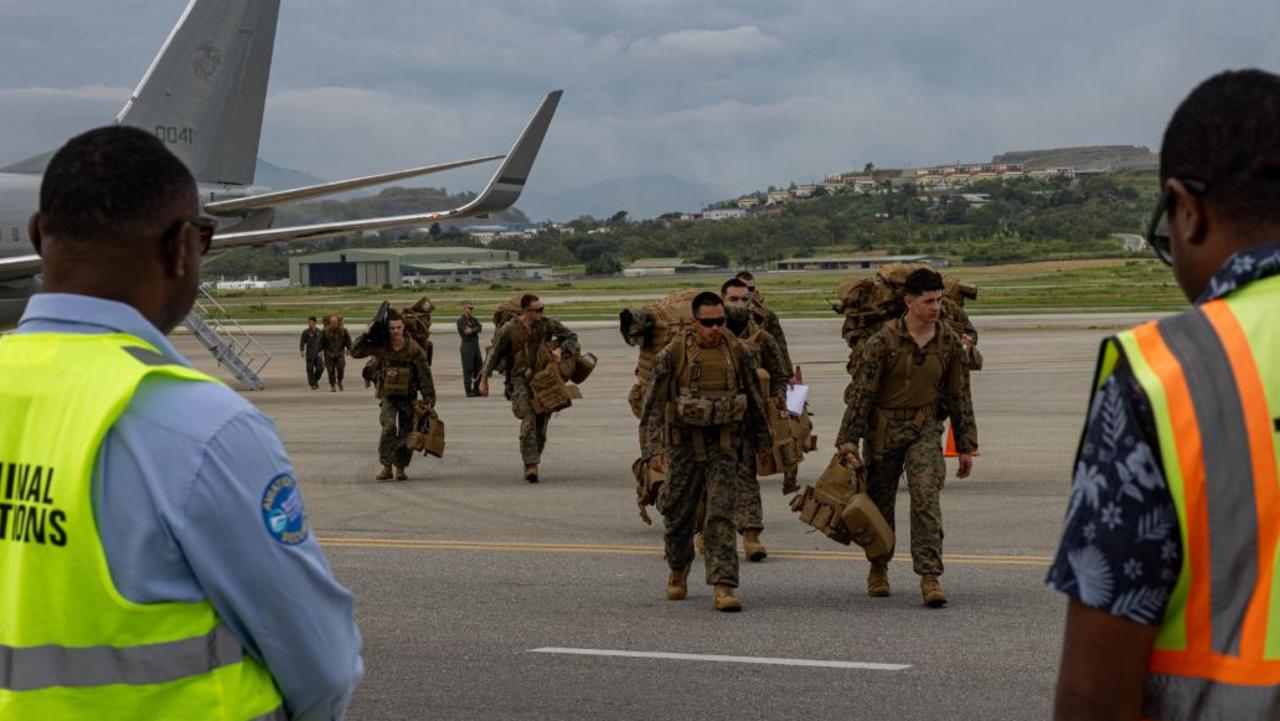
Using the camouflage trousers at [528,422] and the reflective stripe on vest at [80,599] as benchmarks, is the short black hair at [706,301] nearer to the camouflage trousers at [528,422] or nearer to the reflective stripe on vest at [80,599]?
the camouflage trousers at [528,422]

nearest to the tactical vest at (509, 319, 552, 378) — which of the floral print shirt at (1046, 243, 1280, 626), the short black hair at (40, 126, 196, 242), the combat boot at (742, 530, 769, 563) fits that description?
the combat boot at (742, 530, 769, 563)

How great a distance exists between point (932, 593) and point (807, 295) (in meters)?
76.4

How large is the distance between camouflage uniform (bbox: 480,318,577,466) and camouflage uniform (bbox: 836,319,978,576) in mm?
7402

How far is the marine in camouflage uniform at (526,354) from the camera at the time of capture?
18.0 meters

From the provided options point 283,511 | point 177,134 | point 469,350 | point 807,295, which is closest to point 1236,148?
point 283,511

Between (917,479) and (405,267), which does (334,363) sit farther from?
(405,267)

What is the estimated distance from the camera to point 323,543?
13.8 metres

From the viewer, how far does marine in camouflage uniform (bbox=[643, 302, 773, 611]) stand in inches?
431

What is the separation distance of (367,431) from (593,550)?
458 inches

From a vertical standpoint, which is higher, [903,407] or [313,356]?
[903,407]

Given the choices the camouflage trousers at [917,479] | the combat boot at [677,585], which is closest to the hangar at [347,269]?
the combat boot at [677,585]

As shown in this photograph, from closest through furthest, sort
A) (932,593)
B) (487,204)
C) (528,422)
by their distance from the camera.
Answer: (932,593) → (528,422) → (487,204)

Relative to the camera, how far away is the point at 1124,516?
237 cm

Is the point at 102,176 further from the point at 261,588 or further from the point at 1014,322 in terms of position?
the point at 1014,322
